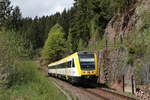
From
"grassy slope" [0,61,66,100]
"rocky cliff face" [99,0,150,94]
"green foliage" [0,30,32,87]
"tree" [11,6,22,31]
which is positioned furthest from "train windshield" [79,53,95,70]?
"tree" [11,6,22,31]

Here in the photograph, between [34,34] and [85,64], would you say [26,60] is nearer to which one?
[85,64]

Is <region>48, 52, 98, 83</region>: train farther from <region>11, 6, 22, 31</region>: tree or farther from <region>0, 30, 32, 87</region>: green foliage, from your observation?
<region>11, 6, 22, 31</region>: tree

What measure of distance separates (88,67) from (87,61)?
21.8 inches

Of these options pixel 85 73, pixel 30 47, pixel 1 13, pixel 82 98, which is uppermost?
pixel 1 13

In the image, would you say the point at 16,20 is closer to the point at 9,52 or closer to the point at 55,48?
the point at 55,48

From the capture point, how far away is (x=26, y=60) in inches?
665

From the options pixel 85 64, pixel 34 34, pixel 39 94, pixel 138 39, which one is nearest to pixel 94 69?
pixel 85 64

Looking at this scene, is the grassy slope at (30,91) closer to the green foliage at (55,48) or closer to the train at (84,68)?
the train at (84,68)

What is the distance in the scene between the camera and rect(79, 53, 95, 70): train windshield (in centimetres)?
2033

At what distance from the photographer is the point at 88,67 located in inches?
802

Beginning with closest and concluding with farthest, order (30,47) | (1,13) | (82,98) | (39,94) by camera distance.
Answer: (39,94)
(82,98)
(30,47)
(1,13)

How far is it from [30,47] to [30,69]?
1.72 meters

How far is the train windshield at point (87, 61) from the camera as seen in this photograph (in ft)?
66.7

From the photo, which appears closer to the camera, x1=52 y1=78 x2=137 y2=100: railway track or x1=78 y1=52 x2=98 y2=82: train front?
x1=52 y1=78 x2=137 y2=100: railway track
